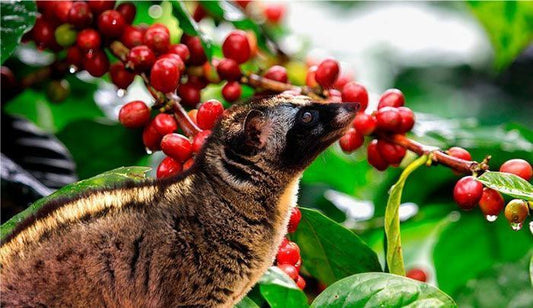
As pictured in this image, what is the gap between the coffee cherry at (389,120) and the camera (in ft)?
4.23

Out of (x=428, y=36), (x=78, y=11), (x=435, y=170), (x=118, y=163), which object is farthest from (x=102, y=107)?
(x=428, y=36)

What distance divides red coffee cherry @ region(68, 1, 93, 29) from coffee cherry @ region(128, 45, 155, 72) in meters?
0.11

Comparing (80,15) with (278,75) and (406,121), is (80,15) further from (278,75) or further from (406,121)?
(406,121)

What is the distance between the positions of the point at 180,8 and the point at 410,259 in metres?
0.77

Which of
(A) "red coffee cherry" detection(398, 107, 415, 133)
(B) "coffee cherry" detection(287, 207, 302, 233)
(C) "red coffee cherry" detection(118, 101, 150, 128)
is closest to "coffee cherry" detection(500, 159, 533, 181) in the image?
(A) "red coffee cherry" detection(398, 107, 415, 133)

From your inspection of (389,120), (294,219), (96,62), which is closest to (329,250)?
(294,219)

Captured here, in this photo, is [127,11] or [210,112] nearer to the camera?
[210,112]

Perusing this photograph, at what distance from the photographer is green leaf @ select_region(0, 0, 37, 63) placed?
4.23ft

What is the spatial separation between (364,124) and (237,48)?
0.83ft

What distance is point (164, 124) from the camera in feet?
3.99

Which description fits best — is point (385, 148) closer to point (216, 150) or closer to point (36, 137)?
point (216, 150)

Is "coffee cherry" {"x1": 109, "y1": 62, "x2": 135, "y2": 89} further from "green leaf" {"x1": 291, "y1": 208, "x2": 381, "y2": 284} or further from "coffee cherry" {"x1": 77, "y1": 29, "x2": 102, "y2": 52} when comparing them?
"green leaf" {"x1": 291, "y1": 208, "x2": 381, "y2": 284}

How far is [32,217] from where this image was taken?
103cm

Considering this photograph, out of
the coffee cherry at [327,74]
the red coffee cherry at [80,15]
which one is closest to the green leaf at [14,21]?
the red coffee cherry at [80,15]
